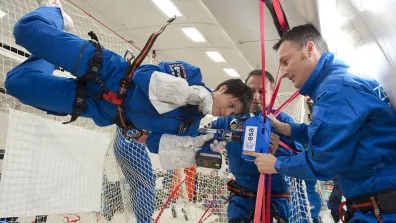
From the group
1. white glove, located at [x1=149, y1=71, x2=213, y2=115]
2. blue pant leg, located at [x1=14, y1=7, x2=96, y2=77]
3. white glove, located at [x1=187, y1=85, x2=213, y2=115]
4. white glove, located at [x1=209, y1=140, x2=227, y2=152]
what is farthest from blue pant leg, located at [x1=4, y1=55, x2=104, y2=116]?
white glove, located at [x1=209, y1=140, x2=227, y2=152]

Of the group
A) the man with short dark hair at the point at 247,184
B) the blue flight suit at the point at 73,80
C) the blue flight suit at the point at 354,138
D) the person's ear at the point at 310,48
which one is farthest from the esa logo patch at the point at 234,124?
the blue flight suit at the point at 354,138

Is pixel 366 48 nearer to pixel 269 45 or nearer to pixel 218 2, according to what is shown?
pixel 218 2

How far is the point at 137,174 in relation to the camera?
8.32 feet

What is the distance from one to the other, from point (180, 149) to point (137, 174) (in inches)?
34.7

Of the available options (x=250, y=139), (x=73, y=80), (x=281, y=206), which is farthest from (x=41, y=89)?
(x=281, y=206)

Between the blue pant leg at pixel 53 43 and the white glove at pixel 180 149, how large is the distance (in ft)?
2.03

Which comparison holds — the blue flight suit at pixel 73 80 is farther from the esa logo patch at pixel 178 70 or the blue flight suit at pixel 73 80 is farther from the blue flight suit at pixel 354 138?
the blue flight suit at pixel 354 138

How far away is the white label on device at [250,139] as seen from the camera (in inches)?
60.0

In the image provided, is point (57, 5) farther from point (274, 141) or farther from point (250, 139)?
point (274, 141)

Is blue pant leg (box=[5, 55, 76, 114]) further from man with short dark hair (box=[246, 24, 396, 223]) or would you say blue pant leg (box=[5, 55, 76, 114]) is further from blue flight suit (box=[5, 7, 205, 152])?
man with short dark hair (box=[246, 24, 396, 223])

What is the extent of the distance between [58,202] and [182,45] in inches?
145

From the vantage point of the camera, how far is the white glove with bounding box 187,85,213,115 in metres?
1.62

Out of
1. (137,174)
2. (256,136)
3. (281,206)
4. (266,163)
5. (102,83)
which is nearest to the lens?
(266,163)

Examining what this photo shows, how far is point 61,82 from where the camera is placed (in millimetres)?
1785
